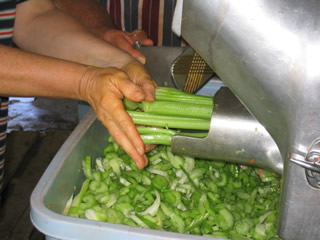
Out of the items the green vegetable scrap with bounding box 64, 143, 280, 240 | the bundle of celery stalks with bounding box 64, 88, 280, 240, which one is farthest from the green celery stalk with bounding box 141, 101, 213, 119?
the green vegetable scrap with bounding box 64, 143, 280, 240

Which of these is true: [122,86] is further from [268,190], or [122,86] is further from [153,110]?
[268,190]

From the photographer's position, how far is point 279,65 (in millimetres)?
771

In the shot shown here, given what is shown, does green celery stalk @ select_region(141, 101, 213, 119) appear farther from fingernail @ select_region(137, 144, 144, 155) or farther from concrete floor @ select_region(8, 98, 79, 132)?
concrete floor @ select_region(8, 98, 79, 132)

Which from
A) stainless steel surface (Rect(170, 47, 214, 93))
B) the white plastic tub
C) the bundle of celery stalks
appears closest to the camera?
the white plastic tub

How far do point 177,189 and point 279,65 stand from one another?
847mm

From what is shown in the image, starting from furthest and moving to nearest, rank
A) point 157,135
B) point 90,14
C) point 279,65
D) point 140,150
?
point 90,14 < point 157,135 < point 140,150 < point 279,65

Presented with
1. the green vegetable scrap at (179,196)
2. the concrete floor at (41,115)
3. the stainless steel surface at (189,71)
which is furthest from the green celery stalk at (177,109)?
the concrete floor at (41,115)

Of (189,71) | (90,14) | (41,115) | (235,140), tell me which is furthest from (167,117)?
(41,115)

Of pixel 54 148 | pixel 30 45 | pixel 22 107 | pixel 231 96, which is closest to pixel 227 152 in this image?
pixel 231 96

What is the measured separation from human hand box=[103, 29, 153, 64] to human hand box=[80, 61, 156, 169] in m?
0.59

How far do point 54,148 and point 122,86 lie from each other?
2514 millimetres

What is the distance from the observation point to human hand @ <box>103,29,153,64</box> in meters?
1.80

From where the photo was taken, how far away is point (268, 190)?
1.54 m

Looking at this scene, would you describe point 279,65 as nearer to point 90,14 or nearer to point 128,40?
point 128,40
